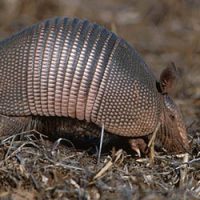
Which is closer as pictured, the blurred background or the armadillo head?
the armadillo head

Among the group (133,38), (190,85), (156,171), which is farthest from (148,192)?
(133,38)

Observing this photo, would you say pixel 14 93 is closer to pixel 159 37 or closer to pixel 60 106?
pixel 60 106

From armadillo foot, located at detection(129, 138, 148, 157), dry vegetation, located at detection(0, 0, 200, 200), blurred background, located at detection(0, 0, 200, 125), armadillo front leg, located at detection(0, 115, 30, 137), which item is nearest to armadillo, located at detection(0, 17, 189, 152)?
armadillo front leg, located at detection(0, 115, 30, 137)

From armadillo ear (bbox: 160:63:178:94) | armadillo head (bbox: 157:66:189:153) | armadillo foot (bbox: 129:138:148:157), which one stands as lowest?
armadillo foot (bbox: 129:138:148:157)

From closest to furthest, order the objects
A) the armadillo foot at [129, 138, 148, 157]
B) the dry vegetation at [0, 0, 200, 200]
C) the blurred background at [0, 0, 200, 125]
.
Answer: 1. the dry vegetation at [0, 0, 200, 200]
2. the armadillo foot at [129, 138, 148, 157]
3. the blurred background at [0, 0, 200, 125]

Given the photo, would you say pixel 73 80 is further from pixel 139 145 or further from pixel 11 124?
pixel 139 145

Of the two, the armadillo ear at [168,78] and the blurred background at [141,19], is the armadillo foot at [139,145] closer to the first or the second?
the armadillo ear at [168,78]

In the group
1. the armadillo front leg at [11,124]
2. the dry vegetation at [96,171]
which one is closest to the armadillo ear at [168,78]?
the dry vegetation at [96,171]

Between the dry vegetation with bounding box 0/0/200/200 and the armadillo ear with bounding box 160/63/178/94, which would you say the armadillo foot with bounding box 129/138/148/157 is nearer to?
the dry vegetation with bounding box 0/0/200/200
